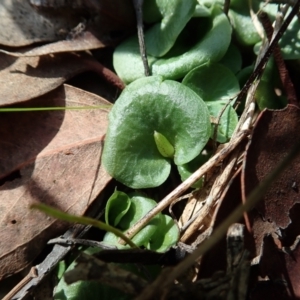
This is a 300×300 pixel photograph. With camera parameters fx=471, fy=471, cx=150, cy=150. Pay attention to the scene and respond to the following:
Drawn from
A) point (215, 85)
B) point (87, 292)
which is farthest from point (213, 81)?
point (87, 292)

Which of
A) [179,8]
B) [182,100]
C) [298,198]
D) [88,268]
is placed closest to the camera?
[88,268]

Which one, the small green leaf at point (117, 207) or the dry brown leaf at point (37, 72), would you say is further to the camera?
the dry brown leaf at point (37, 72)

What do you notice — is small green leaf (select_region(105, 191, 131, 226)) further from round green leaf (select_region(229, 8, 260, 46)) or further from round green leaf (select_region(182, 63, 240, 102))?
round green leaf (select_region(229, 8, 260, 46))

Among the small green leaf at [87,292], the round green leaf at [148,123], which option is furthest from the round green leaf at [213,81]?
the small green leaf at [87,292]

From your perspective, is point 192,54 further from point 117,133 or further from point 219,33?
point 117,133

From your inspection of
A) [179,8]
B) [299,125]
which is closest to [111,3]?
[179,8]

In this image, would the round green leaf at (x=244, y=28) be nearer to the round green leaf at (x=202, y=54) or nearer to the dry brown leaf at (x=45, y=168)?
the round green leaf at (x=202, y=54)
